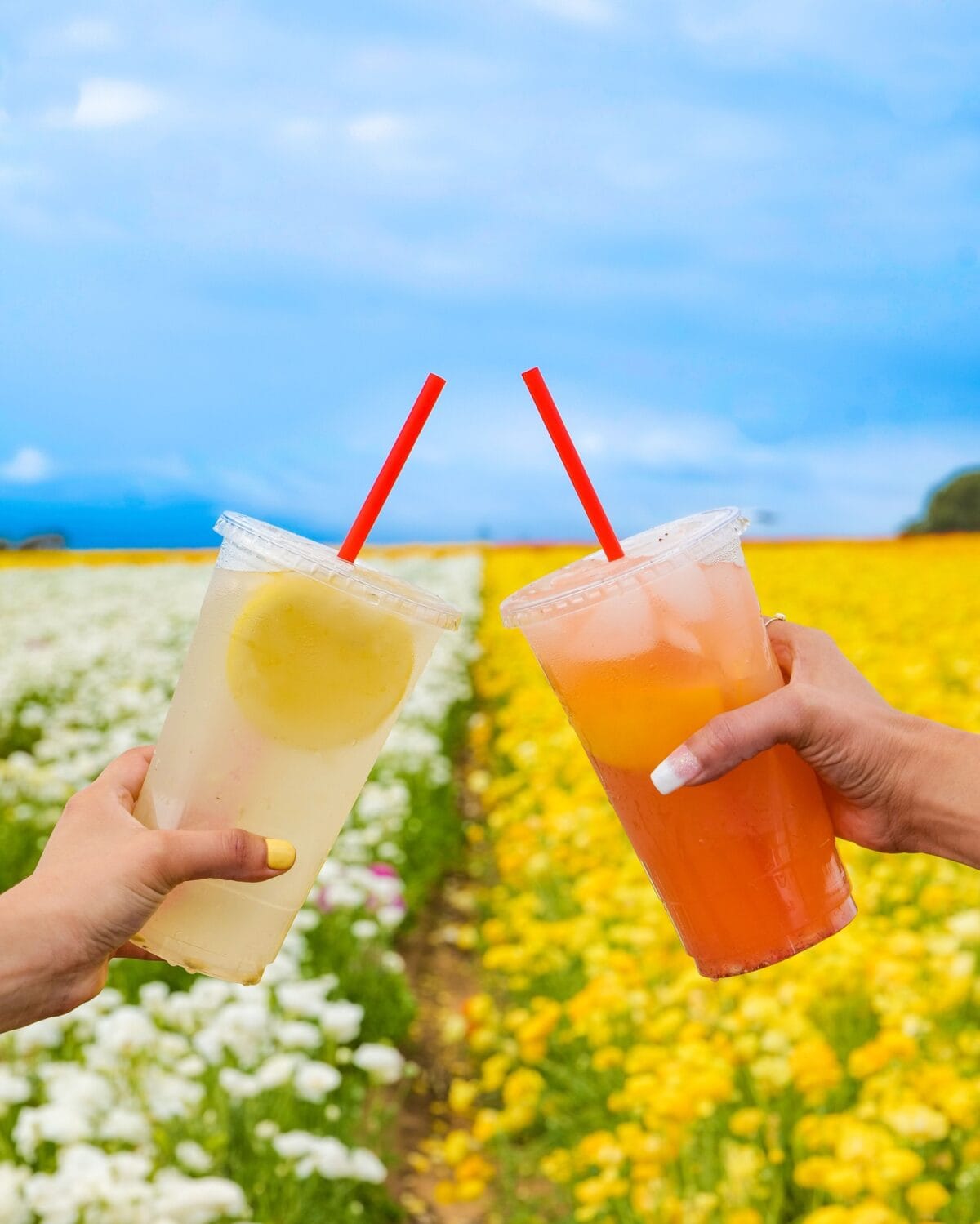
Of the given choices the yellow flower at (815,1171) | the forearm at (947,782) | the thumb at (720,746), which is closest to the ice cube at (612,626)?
the thumb at (720,746)

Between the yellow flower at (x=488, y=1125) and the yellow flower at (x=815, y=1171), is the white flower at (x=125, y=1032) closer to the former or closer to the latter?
the yellow flower at (x=488, y=1125)

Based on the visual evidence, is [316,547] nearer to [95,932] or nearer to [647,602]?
[647,602]

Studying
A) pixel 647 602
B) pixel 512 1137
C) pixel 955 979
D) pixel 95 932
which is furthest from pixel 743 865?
pixel 512 1137

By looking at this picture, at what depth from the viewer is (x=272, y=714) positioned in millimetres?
1689

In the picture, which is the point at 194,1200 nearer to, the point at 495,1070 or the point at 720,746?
the point at 495,1070

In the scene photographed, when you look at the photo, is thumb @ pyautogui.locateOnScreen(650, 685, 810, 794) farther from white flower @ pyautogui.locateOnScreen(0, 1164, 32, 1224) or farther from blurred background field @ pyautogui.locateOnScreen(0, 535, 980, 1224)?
white flower @ pyautogui.locateOnScreen(0, 1164, 32, 1224)

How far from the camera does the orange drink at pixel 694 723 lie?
65.6 inches

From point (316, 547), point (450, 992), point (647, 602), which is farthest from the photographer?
point (450, 992)

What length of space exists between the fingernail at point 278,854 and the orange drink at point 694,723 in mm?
409

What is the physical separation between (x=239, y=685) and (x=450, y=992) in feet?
12.6

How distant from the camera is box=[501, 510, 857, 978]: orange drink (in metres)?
1.67

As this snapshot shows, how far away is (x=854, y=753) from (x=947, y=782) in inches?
6.4

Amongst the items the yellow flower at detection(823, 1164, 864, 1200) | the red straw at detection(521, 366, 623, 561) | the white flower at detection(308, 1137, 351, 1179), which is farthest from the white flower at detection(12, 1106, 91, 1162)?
the red straw at detection(521, 366, 623, 561)

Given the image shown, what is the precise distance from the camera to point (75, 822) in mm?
1777
